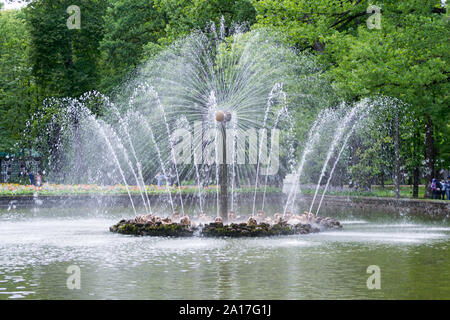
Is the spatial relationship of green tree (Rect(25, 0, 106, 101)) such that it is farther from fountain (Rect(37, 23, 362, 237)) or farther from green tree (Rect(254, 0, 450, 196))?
green tree (Rect(254, 0, 450, 196))

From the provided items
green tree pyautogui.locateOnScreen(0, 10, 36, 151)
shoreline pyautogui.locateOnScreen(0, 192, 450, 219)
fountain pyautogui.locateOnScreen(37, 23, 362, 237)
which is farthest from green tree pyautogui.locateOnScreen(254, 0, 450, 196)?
green tree pyautogui.locateOnScreen(0, 10, 36, 151)

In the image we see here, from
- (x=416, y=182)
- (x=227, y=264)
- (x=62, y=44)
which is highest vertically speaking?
(x=62, y=44)

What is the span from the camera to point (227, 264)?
1365cm

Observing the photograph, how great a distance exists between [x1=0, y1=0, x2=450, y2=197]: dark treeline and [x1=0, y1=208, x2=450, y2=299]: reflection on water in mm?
11534

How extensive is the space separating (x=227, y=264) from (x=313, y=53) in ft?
100

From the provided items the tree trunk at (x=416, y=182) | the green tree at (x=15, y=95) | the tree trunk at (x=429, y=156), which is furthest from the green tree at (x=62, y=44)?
the tree trunk at (x=429, y=156)

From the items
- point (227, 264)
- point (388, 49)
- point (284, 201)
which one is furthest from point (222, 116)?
point (284, 201)

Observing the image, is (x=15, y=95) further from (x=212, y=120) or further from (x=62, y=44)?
(x=212, y=120)

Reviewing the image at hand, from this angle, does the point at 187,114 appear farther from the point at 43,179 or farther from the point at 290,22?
the point at 43,179

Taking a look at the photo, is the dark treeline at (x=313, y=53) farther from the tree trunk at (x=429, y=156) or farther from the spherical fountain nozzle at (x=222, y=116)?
the spherical fountain nozzle at (x=222, y=116)

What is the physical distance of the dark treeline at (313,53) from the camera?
104 feet

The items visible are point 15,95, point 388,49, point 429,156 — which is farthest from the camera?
point 15,95

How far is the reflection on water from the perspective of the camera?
1060cm
